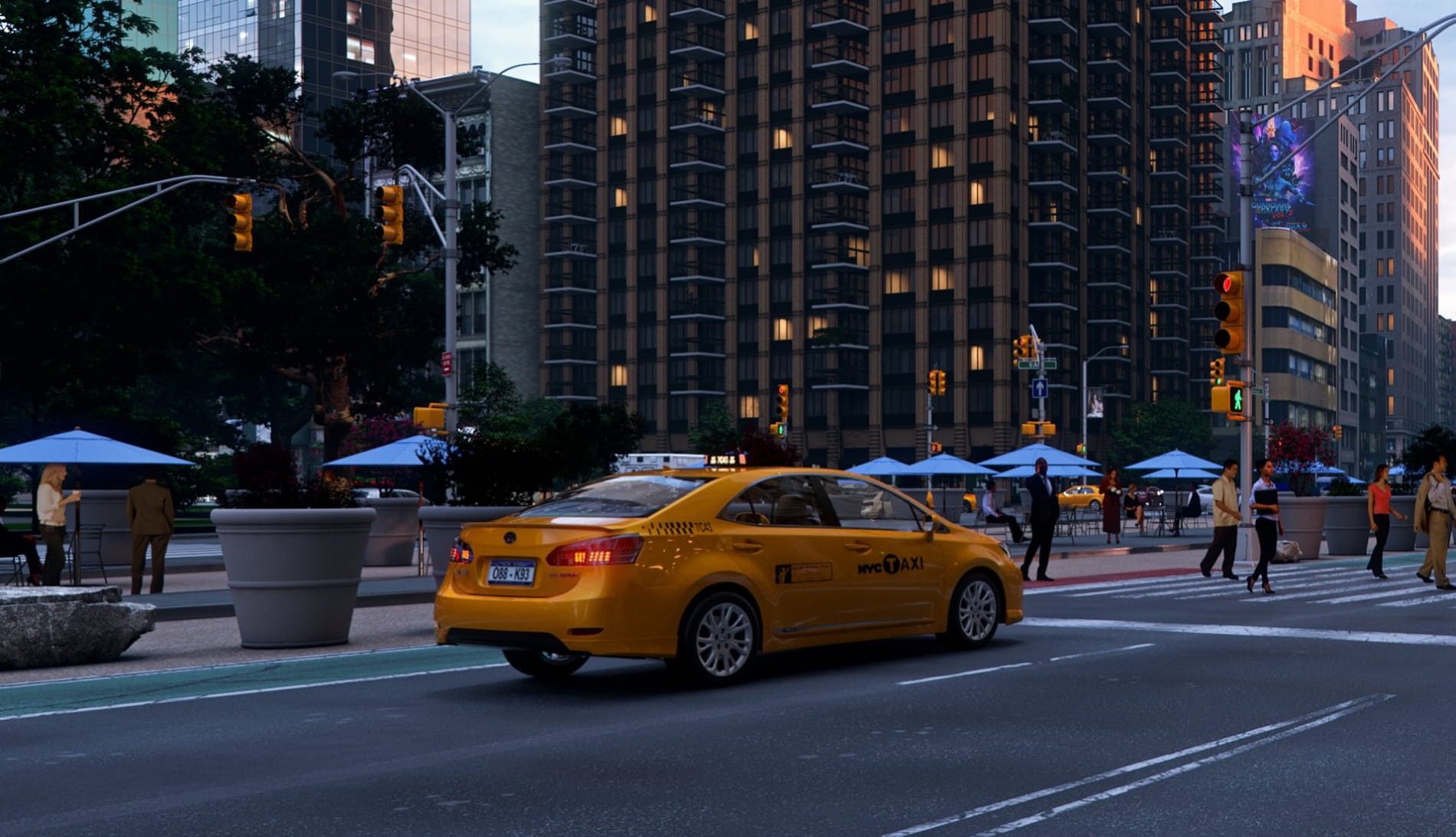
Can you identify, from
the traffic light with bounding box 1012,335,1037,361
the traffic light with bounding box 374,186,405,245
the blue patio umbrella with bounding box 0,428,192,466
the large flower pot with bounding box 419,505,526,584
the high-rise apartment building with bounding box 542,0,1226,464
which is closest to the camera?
the large flower pot with bounding box 419,505,526,584

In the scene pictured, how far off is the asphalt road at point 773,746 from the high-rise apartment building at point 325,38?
352 ft

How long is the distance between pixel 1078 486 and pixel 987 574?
62.2 metres

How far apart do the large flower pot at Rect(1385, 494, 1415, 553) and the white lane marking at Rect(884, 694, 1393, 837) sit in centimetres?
2476

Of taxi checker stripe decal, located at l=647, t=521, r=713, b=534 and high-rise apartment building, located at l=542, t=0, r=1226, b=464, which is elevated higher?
high-rise apartment building, located at l=542, t=0, r=1226, b=464

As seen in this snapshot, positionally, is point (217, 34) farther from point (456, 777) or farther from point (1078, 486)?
point (456, 777)

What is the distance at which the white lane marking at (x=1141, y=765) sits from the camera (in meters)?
6.60

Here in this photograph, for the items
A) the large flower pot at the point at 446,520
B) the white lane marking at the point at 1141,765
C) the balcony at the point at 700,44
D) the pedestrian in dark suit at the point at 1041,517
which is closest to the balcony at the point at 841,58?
the balcony at the point at 700,44

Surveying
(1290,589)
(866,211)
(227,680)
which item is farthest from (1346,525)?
(866,211)

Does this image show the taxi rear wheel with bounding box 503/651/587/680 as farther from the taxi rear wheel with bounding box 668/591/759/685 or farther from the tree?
the tree

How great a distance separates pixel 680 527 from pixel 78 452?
1547 cm

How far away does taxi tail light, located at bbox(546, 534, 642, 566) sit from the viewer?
33.7 feet

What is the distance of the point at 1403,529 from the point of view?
3434 centimetres

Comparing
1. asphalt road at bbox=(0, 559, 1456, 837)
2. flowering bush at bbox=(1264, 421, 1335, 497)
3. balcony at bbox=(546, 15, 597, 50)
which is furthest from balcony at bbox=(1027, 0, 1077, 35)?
asphalt road at bbox=(0, 559, 1456, 837)

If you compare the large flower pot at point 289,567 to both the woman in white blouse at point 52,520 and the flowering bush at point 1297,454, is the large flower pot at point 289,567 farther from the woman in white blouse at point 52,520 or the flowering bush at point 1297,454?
the flowering bush at point 1297,454
